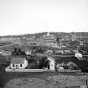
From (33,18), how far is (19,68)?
1256 millimetres

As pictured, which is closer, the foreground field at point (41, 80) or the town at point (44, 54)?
the foreground field at point (41, 80)

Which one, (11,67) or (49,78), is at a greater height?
(11,67)

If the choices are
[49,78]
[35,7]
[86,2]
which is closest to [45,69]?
[49,78]

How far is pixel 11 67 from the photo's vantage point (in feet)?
5.95

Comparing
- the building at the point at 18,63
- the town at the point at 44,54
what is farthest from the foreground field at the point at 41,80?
the building at the point at 18,63

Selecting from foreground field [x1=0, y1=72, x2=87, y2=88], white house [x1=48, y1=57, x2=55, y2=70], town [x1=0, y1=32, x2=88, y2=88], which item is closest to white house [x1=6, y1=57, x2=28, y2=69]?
town [x1=0, y1=32, x2=88, y2=88]

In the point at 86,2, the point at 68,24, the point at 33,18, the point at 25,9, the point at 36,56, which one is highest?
the point at 86,2

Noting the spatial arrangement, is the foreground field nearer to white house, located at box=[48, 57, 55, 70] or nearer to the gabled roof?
white house, located at box=[48, 57, 55, 70]

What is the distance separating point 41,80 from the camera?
1.69 m

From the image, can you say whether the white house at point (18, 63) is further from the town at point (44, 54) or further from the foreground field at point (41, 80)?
the foreground field at point (41, 80)

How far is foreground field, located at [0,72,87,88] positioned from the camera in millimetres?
1618

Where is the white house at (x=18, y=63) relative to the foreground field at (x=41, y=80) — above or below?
above

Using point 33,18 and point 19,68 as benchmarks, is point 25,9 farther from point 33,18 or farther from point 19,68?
point 19,68

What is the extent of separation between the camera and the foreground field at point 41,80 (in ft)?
5.31
